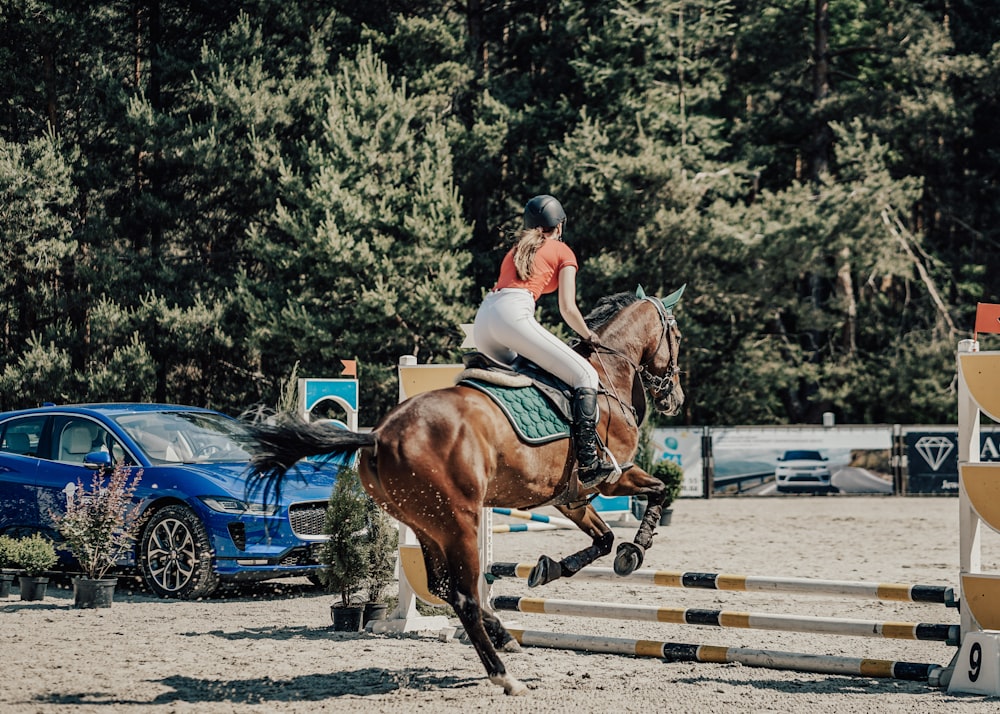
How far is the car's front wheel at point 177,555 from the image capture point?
34.3 feet

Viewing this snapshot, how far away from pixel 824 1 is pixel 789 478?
16464mm

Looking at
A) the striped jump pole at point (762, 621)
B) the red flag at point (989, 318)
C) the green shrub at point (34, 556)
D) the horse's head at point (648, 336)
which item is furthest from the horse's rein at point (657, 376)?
the green shrub at point (34, 556)

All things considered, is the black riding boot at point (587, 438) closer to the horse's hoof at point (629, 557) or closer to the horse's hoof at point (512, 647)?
the horse's hoof at point (629, 557)

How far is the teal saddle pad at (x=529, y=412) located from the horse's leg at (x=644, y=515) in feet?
2.12

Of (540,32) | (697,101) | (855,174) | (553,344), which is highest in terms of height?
(540,32)

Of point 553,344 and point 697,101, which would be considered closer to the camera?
point 553,344

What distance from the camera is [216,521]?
34.2 feet

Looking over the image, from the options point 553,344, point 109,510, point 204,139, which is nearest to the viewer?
point 553,344

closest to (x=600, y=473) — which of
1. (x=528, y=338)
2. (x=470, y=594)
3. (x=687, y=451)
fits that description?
(x=528, y=338)

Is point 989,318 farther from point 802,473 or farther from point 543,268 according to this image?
point 802,473

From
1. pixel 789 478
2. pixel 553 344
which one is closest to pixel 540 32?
pixel 789 478

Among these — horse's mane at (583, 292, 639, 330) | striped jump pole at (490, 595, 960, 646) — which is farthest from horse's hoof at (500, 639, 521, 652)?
horse's mane at (583, 292, 639, 330)

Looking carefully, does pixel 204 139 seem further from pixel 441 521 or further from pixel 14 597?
pixel 441 521

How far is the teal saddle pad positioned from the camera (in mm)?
6641
